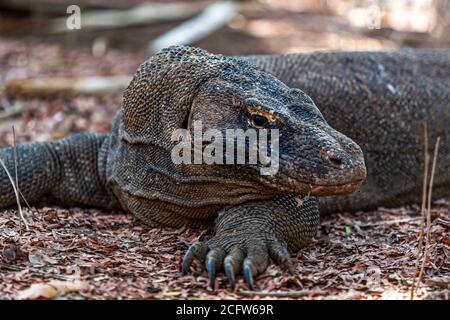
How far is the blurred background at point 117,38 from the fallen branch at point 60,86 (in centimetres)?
1

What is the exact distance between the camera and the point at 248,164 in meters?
4.57

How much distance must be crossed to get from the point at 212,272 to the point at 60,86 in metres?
5.74

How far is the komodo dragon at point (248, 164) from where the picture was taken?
14.5ft

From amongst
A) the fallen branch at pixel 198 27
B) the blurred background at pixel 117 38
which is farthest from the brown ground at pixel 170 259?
the fallen branch at pixel 198 27

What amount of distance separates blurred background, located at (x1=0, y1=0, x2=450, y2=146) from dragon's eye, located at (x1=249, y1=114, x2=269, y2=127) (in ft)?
12.9

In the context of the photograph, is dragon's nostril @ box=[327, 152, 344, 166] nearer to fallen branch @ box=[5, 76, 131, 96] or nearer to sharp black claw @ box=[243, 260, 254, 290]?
sharp black claw @ box=[243, 260, 254, 290]

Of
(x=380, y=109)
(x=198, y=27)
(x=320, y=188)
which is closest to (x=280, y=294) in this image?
(x=320, y=188)

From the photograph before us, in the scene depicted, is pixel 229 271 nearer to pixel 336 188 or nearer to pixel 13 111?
pixel 336 188

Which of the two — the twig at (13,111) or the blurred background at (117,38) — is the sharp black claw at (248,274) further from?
the twig at (13,111)

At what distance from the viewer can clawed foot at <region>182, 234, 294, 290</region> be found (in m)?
4.14

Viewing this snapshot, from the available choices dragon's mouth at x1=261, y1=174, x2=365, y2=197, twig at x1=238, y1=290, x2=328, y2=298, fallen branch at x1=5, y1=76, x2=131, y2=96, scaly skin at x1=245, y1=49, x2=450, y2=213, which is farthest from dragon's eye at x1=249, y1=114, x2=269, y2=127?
fallen branch at x1=5, y1=76, x2=131, y2=96

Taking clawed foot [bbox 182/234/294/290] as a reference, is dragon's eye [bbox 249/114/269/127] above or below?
above

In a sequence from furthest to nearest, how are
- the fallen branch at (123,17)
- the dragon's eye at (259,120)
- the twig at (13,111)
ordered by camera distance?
the fallen branch at (123,17) → the twig at (13,111) → the dragon's eye at (259,120)

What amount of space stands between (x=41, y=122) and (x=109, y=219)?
10.9 feet
